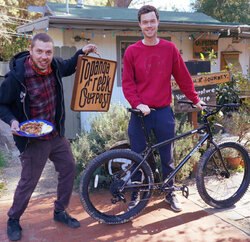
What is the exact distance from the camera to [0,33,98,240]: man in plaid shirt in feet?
8.75

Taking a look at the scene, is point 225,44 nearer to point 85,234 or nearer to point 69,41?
point 69,41

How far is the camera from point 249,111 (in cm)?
596

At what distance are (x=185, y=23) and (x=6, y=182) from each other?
5.41m

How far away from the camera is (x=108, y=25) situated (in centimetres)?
667

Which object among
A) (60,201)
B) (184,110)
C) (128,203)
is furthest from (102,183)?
(184,110)

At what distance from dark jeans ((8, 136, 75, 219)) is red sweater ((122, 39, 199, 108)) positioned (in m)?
0.87

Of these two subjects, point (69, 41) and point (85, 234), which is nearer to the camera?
point (85, 234)

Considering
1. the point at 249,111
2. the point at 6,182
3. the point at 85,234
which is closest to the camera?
the point at 85,234

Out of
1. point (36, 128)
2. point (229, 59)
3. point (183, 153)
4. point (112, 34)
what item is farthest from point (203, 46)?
point (36, 128)

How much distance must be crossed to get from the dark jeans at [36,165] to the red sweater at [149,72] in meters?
0.87

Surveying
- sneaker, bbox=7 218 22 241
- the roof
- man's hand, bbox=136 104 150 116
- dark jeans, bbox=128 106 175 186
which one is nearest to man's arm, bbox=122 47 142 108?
man's hand, bbox=136 104 150 116

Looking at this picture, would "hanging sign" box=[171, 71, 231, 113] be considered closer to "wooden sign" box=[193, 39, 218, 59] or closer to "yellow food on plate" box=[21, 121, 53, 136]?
"yellow food on plate" box=[21, 121, 53, 136]

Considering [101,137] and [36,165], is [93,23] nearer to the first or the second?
[101,137]

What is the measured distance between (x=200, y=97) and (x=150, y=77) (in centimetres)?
142
